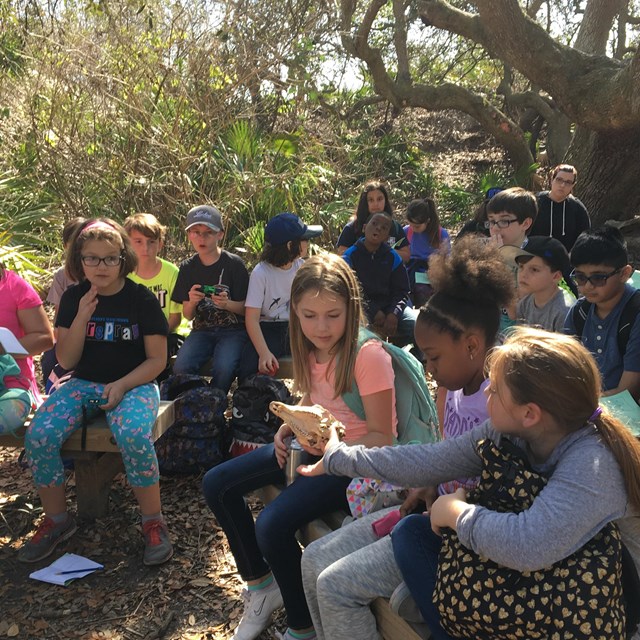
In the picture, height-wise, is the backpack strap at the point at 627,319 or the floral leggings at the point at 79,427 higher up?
the backpack strap at the point at 627,319

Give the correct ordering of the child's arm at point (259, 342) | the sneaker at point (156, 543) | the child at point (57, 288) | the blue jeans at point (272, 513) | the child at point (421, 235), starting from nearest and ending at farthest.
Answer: the blue jeans at point (272, 513) < the sneaker at point (156, 543) < the child at point (57, 288) < the child's arm at point (259, 342) < the child at point (421, 235)

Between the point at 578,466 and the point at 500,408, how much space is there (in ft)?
0.78

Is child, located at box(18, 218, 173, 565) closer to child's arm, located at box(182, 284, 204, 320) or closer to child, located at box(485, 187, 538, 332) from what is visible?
child's arm, located at box(182, 284, 204, 320)

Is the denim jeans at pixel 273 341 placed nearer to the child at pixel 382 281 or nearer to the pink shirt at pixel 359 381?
the child at pixel 382 281

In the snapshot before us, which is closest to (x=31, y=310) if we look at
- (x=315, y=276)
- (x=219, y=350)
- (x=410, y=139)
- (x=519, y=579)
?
(x=219, y=350)

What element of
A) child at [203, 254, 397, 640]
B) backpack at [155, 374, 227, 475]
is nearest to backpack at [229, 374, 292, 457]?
backpack at [155, 374, 227, 475]

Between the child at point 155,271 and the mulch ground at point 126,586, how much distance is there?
1324 mm

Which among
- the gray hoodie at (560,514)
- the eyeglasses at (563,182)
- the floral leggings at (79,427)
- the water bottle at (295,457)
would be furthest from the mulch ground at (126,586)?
the eyeglasses at (563,182)

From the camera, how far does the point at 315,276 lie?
2.78 metres

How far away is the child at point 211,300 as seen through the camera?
4.52 metres

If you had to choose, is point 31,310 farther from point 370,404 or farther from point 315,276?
point 370,404

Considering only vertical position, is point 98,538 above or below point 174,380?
below

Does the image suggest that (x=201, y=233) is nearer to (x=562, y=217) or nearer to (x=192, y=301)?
(x=192, y=301)

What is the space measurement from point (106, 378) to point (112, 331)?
24 centimetres
